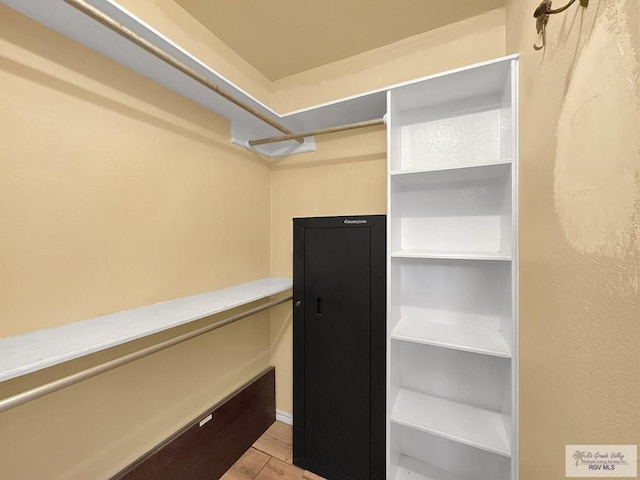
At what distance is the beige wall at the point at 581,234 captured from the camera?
1.48 ft

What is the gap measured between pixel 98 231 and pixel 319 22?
151cm

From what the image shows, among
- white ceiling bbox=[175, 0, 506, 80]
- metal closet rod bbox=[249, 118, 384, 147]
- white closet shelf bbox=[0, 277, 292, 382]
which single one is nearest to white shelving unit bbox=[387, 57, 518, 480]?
metal closet rod bbox=[249, 118, 384, 147]

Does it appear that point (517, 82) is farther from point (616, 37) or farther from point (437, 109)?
point (616, 37)

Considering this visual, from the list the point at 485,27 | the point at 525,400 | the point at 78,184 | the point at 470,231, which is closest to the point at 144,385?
the point at 78,184

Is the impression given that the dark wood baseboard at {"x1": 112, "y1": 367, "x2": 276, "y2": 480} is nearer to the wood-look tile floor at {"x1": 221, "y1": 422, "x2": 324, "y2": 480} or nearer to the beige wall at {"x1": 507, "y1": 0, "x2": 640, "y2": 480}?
the wood-look tile floor at {"x1": 221, "y1": 422, "x2": 324, "y2": 480}

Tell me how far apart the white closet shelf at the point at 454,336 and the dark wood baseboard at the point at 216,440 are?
1112 mm

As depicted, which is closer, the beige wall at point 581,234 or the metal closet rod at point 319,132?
the beige wall at point 581,234

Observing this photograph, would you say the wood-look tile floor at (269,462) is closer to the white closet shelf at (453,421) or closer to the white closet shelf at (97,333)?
the white closet shelf at (453,421)

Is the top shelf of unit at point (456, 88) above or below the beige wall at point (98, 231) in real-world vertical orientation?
above

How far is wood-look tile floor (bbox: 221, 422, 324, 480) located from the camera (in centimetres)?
150

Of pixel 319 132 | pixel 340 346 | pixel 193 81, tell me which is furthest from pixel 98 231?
pixel 340 346

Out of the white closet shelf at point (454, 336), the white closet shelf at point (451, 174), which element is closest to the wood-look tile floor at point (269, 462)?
the white closet shelf at point (454, 336)

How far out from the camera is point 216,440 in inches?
58.0

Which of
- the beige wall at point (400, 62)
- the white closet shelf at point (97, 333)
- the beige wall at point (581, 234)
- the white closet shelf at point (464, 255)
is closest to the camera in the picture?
the beige wall at point (581, 234)
